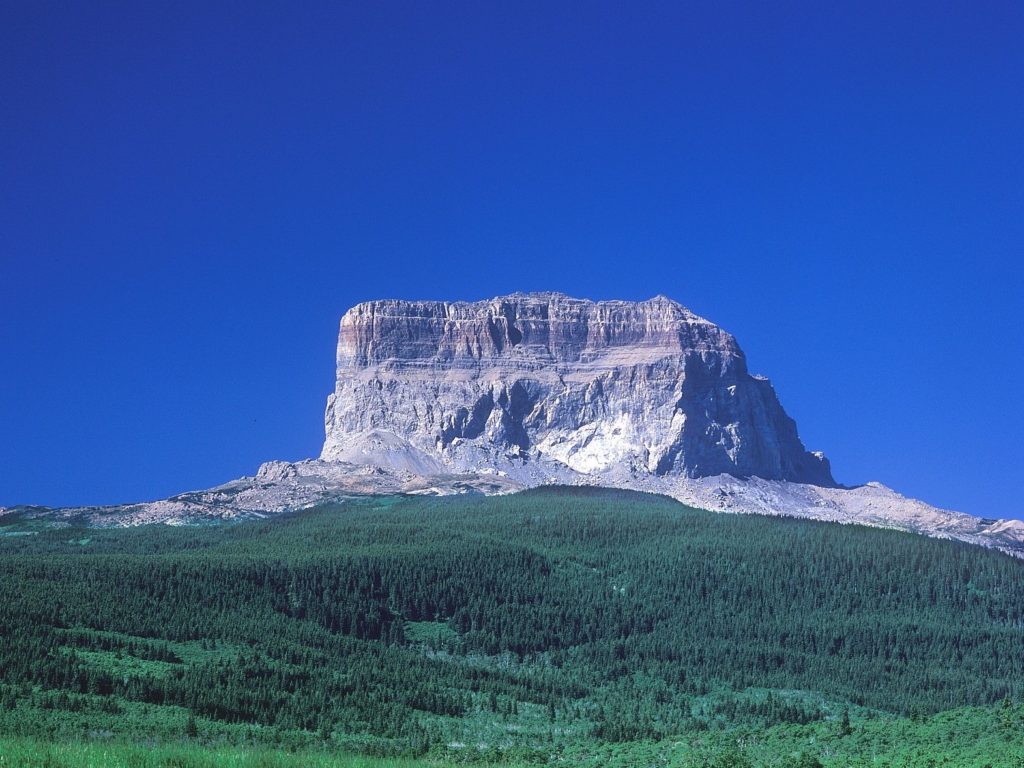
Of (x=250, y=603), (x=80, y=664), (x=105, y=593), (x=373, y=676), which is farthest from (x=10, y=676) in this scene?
(x=250, y=603)

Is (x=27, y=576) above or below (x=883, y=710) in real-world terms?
above

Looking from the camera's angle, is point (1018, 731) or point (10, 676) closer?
point (1018, 731)

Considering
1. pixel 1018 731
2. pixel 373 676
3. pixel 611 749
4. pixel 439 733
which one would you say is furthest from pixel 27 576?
pixel 1018 731

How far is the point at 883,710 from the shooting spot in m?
173

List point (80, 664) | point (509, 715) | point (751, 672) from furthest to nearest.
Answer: point (751, 672) → point (509, 715) → point (80, 664)

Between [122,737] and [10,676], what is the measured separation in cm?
2527

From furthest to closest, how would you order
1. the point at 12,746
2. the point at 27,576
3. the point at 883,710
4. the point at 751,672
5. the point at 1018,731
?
the point at 751,672, the point at 27,576, the point at 883,710, the point at 1018,731, the point at 12,746

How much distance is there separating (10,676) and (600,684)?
83.3m

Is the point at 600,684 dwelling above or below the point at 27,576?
below

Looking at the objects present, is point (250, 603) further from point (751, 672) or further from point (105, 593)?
point (751, 672)

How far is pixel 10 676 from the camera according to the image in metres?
118

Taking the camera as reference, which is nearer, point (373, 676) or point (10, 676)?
point (10, 676)

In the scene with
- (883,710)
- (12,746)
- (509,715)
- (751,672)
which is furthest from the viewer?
(751,672)

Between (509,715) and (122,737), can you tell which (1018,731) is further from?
(509,715)
